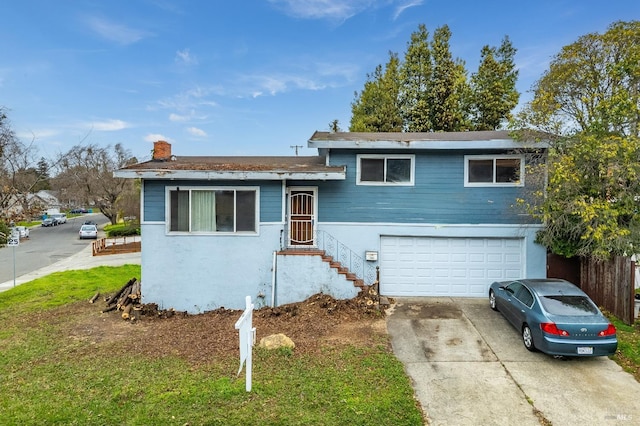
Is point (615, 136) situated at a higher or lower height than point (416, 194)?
higher

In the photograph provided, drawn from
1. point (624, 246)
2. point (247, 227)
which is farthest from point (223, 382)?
point (624, 246)

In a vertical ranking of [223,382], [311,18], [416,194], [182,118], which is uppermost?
[311,18]

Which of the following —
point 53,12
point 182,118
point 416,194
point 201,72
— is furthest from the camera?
point 182,118

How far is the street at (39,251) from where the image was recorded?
21.8m

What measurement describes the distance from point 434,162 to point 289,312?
694 cm

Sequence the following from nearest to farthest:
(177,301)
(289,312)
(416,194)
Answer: (289,312) < (177,301) < (416,194)

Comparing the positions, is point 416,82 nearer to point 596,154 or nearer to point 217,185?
point 596,154

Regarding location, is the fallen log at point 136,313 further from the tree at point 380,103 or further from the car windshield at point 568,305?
the tree at point 380,103

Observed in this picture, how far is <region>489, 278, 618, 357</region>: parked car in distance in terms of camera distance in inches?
269

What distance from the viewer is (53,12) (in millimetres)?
14922

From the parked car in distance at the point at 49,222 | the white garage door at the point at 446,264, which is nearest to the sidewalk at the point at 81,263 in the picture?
the white garage door at the point at 446,264

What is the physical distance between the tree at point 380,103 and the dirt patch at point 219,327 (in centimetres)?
2061

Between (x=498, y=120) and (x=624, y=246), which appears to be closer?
(x=624, y=246)

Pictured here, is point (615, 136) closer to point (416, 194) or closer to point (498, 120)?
→ point (416, 194)
